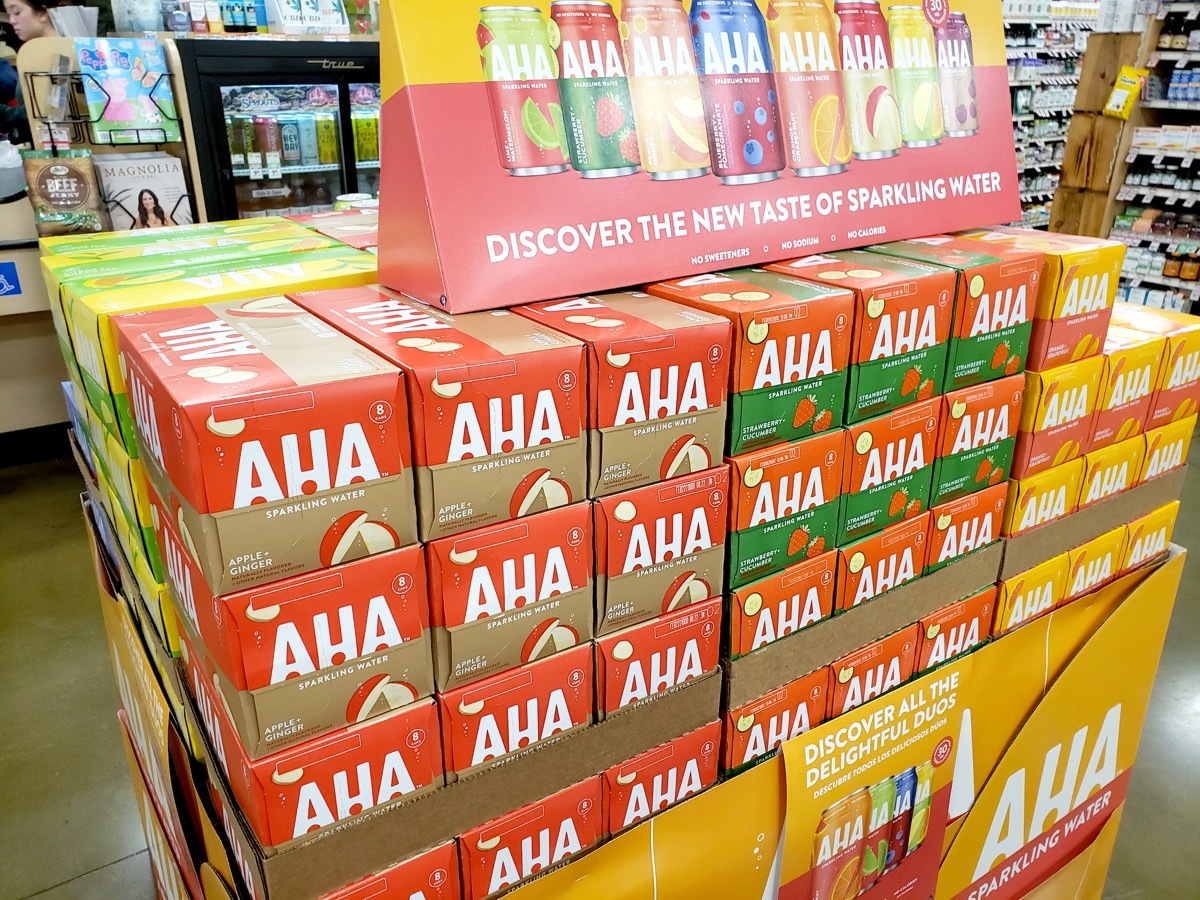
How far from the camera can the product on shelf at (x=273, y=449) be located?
85 cm

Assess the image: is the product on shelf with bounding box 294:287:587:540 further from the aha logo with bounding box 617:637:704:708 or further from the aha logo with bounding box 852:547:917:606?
the aha logo with bounding box 852:547:917:606

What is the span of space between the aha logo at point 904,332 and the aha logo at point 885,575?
0.36 m

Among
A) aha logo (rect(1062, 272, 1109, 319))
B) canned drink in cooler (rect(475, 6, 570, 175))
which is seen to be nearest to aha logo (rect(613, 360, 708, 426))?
canned drink in cooler (rect(475, 6, 570, 175))

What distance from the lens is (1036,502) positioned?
5.45ft

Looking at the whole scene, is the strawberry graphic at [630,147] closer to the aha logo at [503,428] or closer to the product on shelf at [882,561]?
the aha logo at [503,428]

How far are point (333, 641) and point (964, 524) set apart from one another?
1.12 meters

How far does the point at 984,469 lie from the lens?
1564 millimetres

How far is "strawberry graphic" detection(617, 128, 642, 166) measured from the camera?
127cm

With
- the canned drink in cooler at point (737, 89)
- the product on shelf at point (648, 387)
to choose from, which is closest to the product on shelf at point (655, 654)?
the product on shelf at point (648, 387)

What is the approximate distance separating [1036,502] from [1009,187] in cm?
61

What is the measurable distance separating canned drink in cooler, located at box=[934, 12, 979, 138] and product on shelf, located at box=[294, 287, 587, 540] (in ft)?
3.29

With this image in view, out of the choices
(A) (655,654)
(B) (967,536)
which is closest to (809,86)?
(B) (967,536)

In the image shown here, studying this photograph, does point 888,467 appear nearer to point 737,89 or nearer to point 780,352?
point 780,352

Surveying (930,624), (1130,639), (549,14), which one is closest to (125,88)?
(549,14)
